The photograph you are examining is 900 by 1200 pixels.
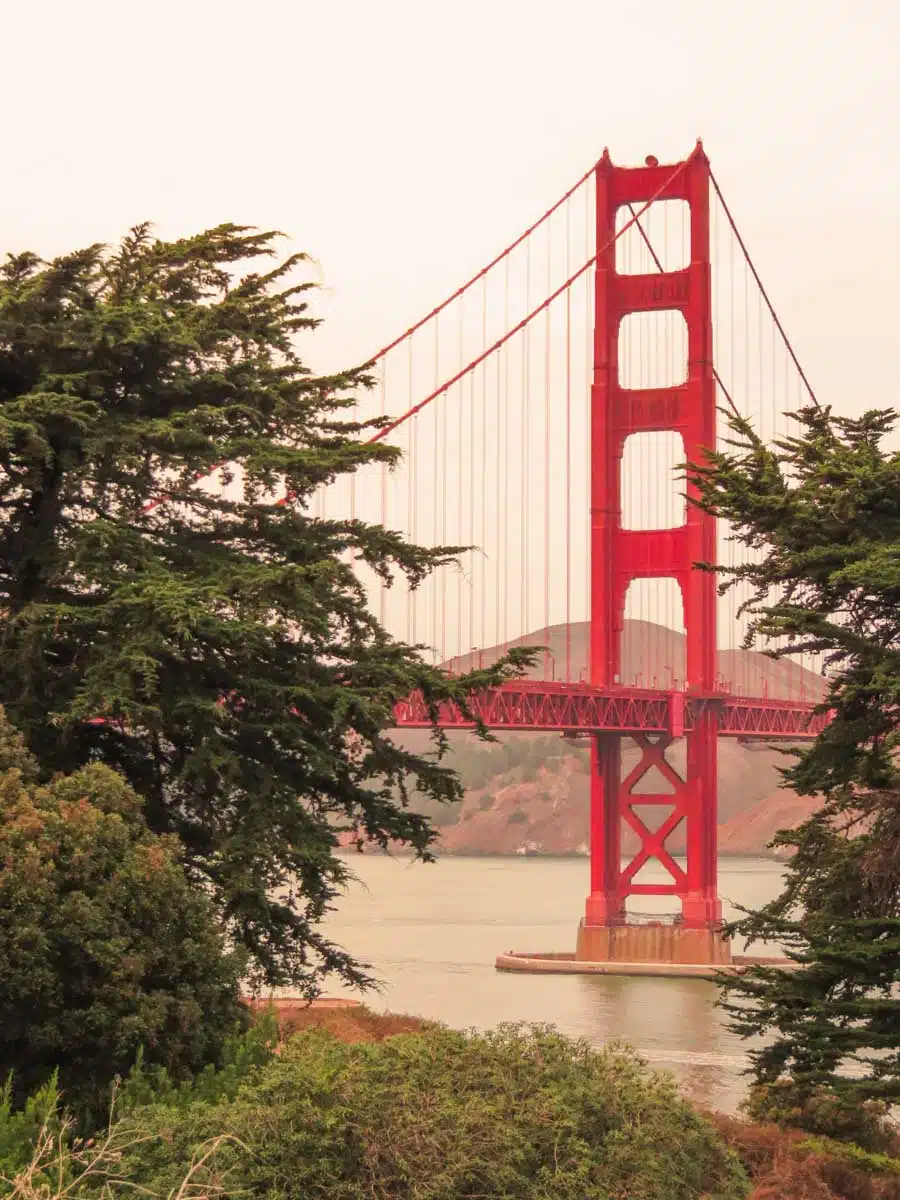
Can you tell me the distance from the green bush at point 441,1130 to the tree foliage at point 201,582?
5.18 meters

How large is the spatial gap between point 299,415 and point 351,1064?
9592 millimetres

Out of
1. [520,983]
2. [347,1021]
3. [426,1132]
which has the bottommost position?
[520,983]

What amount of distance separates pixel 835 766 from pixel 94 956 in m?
7.92

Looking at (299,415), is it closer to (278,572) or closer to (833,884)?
(278,572)

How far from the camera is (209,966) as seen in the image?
1323 centimetres

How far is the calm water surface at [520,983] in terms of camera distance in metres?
39.5

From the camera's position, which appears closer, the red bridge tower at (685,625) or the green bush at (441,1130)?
the green bush at (441,1130)

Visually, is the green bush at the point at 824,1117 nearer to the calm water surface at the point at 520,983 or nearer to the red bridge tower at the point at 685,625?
the calm water surface at the point at 520,983

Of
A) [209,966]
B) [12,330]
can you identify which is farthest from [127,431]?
[209,966]

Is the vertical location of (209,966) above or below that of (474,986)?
above

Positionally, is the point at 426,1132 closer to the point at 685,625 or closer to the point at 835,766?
the point at 835,766

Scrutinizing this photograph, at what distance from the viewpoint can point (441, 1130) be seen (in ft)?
33.6

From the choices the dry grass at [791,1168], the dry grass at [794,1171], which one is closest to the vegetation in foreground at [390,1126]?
the dry grass at [791,1168]

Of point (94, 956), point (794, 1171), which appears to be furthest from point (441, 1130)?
point (794, 1171)
